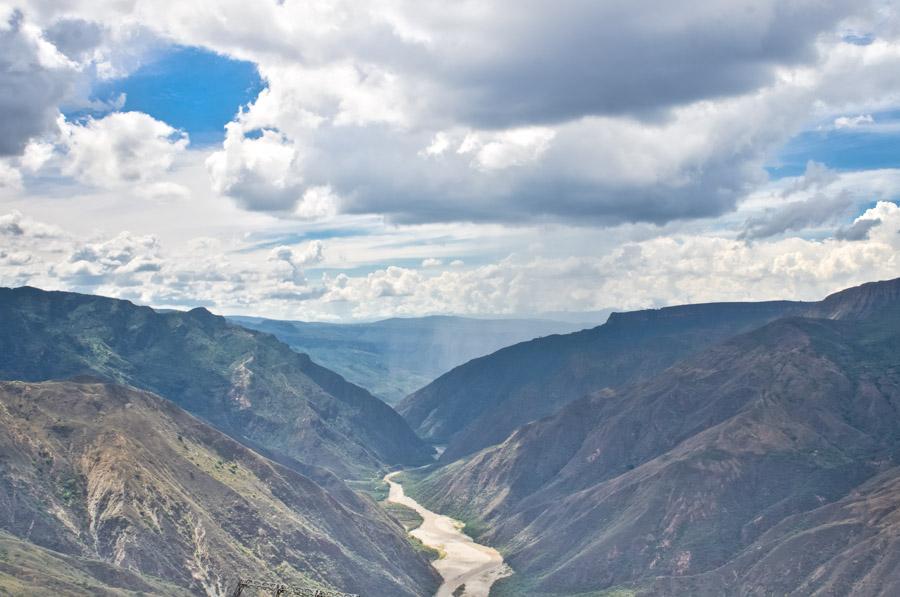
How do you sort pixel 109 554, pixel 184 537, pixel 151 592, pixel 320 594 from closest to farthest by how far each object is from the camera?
pixel 320 594, pixel 151 592, pixel 109 554, pixel 184 537

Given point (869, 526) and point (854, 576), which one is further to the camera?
point (869, 526)

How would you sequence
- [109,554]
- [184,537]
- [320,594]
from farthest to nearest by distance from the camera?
[184,537] → [109,554] → [320,594]

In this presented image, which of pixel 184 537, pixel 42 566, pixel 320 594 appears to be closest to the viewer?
pixel 320 594

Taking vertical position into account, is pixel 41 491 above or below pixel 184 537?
above

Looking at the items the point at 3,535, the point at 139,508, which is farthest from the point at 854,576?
the point at 3,535

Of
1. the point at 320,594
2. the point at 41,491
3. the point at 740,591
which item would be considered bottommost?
the point at 740,591

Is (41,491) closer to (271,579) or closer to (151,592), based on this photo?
(151,592)

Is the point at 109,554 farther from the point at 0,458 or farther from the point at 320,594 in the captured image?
the point at 320,594

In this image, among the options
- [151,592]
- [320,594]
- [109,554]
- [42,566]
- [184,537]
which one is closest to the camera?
[320,594]

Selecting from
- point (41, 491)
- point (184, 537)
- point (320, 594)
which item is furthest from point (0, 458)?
point (320, 594)
